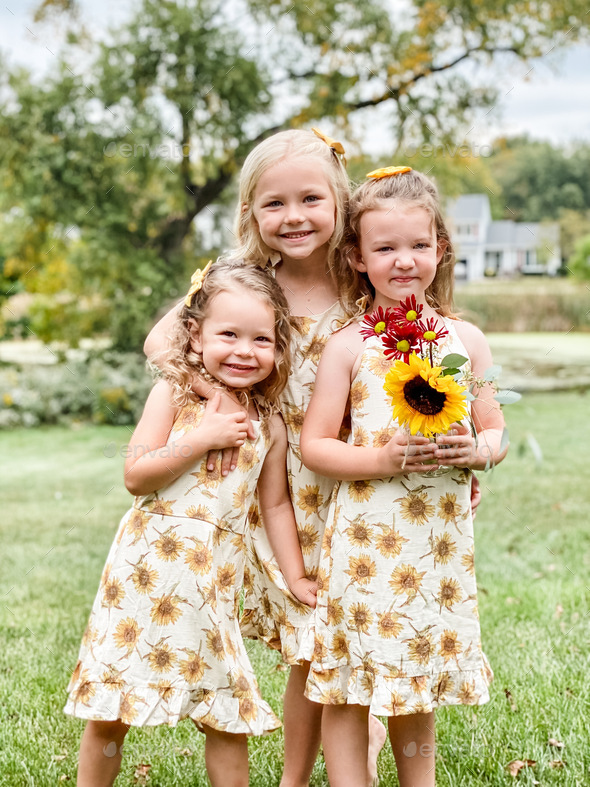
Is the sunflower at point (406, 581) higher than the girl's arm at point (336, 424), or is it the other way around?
the girl's arm at point (336, 424)

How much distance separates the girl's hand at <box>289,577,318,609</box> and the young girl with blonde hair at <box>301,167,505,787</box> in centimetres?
7

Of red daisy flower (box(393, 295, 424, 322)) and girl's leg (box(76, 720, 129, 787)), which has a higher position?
red daisy flower (box(393, 295, 424, 322))

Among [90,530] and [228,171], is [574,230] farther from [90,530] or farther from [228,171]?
[90,530]

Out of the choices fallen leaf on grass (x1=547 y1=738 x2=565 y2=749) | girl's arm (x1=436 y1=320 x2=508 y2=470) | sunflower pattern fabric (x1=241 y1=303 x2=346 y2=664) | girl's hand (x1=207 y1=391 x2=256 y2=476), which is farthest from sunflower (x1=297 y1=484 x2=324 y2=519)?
fallen leaf on grass (x1=547 y1=738 x2=565 y2=749)

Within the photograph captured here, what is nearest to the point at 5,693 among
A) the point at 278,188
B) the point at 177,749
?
the point at 177,749

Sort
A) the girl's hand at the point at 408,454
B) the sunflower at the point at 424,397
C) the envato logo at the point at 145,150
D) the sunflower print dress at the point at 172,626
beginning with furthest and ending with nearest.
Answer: the envato logo at the point at 145,150 → the sunflower print dress at the point at 172,626 → the girl's hand at the point at 408,454 → the sunflower at the point at 424,397

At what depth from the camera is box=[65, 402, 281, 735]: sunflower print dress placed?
1.98m

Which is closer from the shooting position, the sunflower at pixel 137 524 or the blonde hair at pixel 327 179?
the sunflower at pixel 137 524

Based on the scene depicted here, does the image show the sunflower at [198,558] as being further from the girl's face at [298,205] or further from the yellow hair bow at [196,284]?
the girl's face at [298,205]

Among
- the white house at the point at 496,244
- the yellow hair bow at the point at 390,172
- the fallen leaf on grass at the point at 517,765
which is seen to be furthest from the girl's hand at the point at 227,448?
the white house at the point at 496,244

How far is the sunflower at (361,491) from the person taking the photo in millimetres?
2057

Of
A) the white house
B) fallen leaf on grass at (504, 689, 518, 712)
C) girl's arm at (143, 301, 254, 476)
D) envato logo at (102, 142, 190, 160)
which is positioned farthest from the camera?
the white house

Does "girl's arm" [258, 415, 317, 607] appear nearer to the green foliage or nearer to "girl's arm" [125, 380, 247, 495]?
"girl's arm" [125, 380, 247, 495]

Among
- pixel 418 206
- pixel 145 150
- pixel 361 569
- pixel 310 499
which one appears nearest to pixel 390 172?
pixel 418 206
